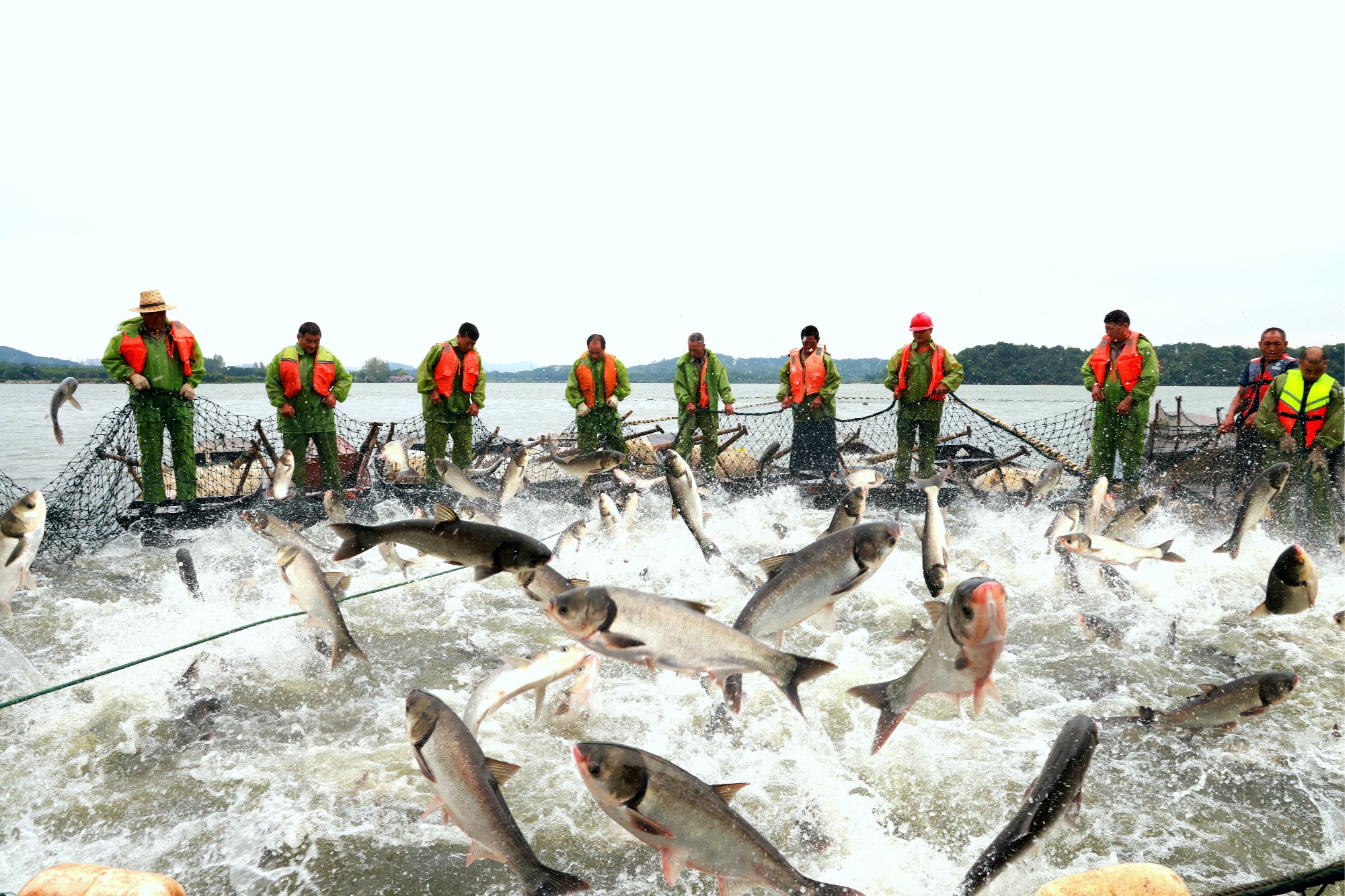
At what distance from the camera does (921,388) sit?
1052cm

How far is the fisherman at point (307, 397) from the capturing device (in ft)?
32.2

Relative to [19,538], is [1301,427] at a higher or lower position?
higher

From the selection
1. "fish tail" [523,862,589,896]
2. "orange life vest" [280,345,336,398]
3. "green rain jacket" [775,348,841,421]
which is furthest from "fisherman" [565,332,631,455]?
"fish tail" [523,862,589,896]

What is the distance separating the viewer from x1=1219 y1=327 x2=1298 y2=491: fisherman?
9383 millimetres

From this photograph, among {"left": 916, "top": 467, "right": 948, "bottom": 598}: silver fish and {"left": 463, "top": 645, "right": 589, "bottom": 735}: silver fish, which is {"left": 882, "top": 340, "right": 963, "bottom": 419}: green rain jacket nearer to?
{"left": 916, "top": 467, "right": 948, "bottom": 598}: silver fish

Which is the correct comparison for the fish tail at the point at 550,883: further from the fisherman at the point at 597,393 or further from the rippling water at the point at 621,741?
the fisherman at the point at 597,393

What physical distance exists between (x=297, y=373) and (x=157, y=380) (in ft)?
4.83

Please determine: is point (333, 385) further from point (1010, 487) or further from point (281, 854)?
point (1010, 487)

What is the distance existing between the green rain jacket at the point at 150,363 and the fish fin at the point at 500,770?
8439mm

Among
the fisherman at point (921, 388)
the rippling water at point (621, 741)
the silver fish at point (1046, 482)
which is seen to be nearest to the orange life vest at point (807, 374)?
the fisherman at point (921, 388)

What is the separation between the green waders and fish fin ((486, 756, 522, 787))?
328 inches

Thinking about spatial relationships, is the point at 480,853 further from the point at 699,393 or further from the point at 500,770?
the point at 699,393

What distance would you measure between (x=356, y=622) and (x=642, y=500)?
526cm

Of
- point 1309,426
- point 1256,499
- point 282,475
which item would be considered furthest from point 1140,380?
point 282,475
